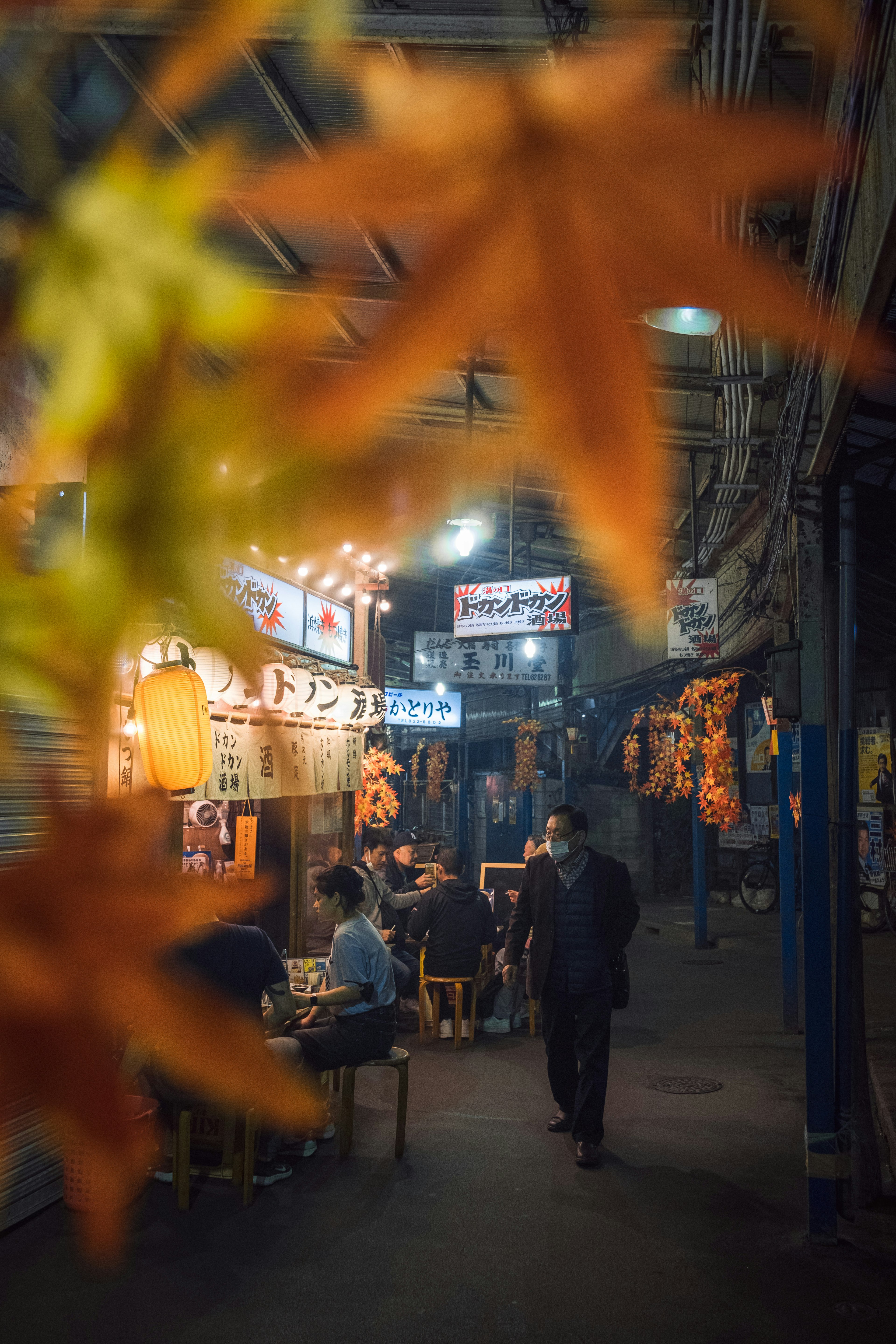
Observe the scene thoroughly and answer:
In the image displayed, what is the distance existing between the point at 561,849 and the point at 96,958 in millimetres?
5688

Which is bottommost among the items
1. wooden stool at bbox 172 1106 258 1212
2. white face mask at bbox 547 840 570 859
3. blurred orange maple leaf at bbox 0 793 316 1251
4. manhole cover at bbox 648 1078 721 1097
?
manhole cover at bbox 648 1078 721 1097

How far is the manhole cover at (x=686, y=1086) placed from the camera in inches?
285

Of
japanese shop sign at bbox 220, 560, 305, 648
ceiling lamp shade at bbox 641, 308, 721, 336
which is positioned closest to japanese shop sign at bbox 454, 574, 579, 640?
japanese shop sign at bbox 220, 560, 305, 648

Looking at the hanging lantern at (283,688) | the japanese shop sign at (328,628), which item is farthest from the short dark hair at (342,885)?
the japanese shop sign at (328,628)

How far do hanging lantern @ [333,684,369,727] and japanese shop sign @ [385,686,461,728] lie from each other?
24.2 ft

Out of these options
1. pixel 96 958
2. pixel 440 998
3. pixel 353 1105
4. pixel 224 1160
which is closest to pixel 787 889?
pixel 440 998

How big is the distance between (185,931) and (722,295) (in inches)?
22.3

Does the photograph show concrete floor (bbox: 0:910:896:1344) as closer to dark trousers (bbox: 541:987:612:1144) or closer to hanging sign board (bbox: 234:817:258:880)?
dark trousers (bbox: 541:987:612:1144)

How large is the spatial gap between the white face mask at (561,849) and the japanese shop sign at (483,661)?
847 cm

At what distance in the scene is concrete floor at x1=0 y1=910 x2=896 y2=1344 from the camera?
3908 mm

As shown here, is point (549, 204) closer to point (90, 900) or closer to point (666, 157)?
point (666, 157)

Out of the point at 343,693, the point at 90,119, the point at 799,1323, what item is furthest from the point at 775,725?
the point at 90,119

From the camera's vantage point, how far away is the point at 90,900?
2.14 ft

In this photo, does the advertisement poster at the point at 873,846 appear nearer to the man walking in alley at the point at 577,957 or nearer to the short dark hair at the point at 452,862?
the short dark hair at the point at 452,862
